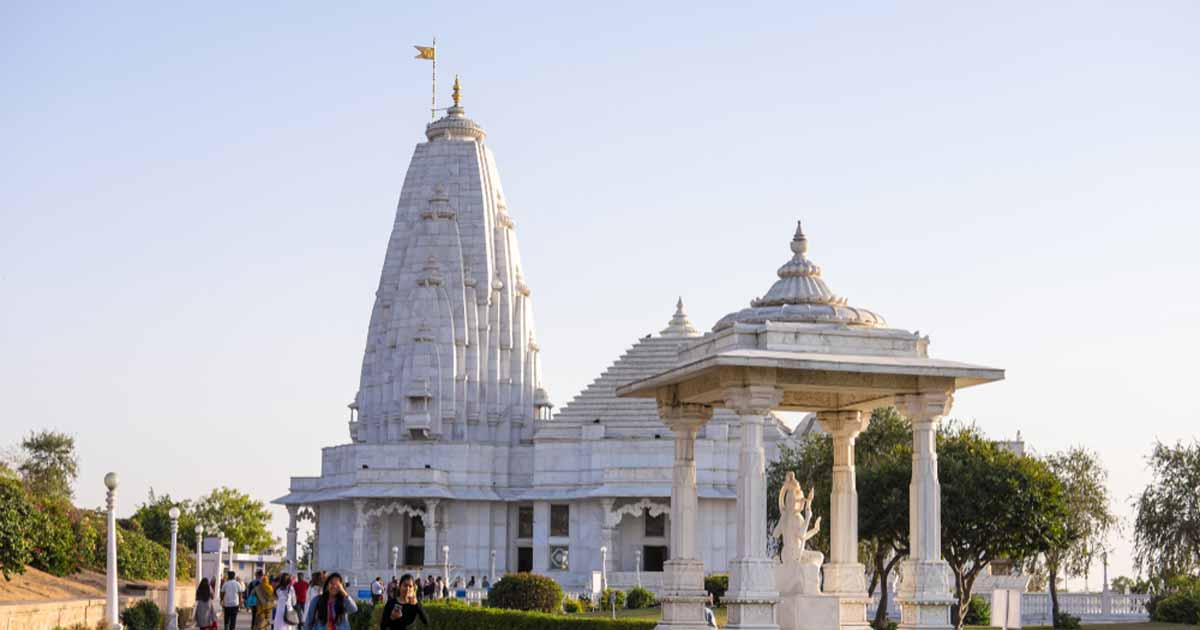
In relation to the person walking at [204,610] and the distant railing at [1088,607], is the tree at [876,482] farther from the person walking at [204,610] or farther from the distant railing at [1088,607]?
the person walking at [204,610]

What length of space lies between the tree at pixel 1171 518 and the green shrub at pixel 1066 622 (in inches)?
254

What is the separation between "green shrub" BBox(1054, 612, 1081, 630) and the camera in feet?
150

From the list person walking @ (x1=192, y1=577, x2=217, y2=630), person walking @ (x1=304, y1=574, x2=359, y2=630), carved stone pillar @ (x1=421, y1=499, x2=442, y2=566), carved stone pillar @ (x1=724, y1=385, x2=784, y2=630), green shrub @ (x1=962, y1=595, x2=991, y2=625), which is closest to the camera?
person walking @ (x1=304, y1=574, x2=359, y2=630)

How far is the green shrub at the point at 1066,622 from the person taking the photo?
45.7 meters

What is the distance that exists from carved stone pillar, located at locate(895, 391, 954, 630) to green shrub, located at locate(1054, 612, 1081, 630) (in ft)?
67.1

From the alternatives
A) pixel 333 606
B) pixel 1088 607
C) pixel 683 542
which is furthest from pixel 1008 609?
pixel 1088 607

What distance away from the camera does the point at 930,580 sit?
1043 inches

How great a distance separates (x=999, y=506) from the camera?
142 ft

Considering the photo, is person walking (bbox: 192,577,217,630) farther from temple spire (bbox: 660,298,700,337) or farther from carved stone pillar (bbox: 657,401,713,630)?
temple spire (bbox: 660,298,700,337)

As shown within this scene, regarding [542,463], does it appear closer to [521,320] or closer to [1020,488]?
[521,320]

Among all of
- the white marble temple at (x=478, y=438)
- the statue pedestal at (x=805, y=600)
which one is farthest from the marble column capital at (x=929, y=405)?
the white marble temple at (x=478, y=438)

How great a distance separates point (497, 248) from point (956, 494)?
54882 millimetres

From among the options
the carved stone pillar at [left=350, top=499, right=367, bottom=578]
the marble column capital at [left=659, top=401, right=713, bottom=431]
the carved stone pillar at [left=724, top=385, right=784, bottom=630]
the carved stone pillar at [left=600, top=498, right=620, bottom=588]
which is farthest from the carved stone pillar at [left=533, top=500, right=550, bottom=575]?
the carved stone pillar at [left=724, top=385, right=784, bottom=630]

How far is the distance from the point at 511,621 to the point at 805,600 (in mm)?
9087
